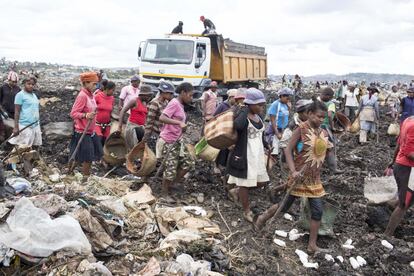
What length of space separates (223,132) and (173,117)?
3.14ft

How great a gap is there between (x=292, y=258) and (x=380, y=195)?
2.08 meters

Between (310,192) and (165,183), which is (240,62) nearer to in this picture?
(165,183)

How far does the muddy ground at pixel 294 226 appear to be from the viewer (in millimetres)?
4254

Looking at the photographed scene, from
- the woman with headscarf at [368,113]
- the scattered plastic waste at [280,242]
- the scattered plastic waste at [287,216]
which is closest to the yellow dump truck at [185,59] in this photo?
the woman with headscarf at [368,113]

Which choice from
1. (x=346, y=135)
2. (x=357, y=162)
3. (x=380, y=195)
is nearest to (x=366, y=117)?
(x=346, y=135)

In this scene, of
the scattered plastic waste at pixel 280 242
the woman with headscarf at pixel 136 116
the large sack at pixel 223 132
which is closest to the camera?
the scattered plastic waste at pixel 280 242

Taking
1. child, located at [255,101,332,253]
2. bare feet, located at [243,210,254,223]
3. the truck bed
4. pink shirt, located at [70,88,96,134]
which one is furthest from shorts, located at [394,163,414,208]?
the truck bed

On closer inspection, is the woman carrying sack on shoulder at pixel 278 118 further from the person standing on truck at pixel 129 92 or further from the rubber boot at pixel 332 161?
the person standing on truck at pixel 129 92

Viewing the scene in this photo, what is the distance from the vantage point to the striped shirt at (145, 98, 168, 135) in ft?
19.5

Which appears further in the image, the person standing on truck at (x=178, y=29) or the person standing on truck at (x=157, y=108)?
the person standing on truck at (x=178, y=29)

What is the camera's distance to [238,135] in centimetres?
487

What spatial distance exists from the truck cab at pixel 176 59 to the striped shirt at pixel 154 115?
7754 millimetres

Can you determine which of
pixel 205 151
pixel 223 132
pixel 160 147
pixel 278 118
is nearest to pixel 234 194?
pixel 205 151

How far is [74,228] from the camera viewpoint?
3.59 meters
